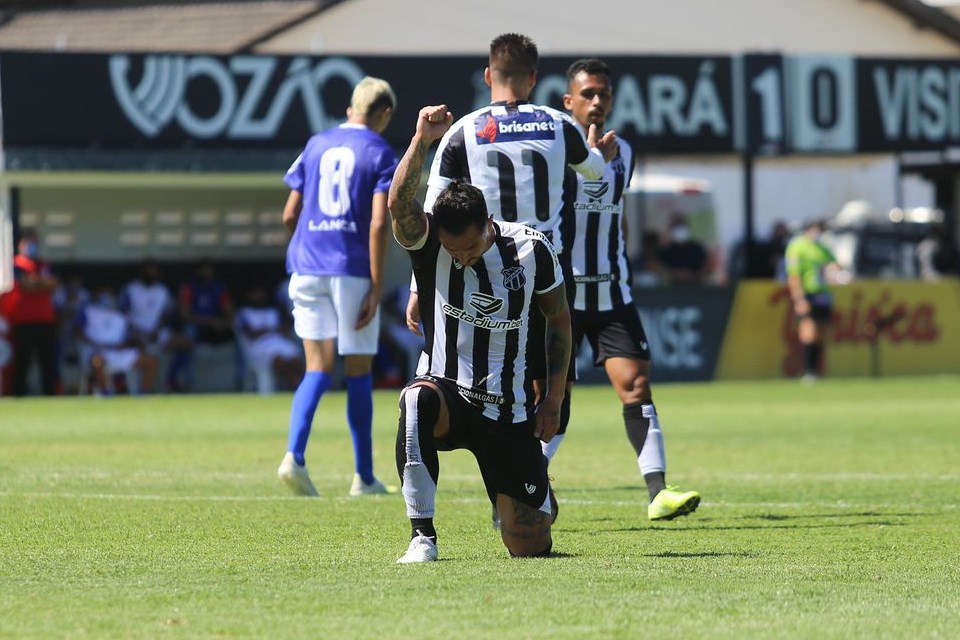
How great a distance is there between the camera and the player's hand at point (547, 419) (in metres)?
7.18

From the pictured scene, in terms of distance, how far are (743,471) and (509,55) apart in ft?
15.0

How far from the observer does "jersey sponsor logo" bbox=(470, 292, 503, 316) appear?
714 cm

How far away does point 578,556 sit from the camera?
7441 millimetres

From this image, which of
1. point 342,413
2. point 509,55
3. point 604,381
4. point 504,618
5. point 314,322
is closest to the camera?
point 504,618

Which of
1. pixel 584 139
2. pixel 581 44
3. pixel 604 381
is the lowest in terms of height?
pixel 604 381

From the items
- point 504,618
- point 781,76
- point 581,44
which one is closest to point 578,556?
point 504,618

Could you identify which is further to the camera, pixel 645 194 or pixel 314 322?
pixel 645 194

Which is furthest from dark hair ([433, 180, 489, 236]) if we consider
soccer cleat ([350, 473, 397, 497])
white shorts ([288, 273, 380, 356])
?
soccer cleat ([350, 473, 397, 497])

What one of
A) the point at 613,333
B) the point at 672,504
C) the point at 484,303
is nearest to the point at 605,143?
the point at 613,333

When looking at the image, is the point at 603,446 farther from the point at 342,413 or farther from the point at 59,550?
the point at 59,550

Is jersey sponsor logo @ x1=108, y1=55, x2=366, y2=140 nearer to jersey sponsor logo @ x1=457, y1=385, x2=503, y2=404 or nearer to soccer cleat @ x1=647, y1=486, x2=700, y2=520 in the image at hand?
soccer cleat @ x1=647, y1=486, x2=700, y2=520

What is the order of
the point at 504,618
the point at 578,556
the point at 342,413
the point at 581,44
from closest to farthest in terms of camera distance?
the point at 504,618, the point at 578,556, the point at 342,413, the point at 581,44

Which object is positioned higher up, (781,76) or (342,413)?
(781,76)

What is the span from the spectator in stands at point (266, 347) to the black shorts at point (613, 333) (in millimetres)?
14333
